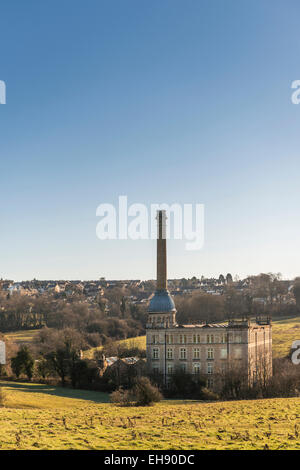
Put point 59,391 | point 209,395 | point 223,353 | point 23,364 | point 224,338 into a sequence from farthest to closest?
point 23,364, point 224,338, point 223,353, point 59,391, point 209,395

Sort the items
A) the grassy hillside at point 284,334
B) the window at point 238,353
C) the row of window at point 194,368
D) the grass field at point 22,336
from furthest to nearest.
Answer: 1. the grass field at point 22,336
2. the grassy hillside at point 284,334
3. the row of window at point 194,368
4. the window at point 238,353

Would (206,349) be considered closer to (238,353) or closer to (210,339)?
(210,339)

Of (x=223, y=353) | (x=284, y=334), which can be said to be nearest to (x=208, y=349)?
(x=223, y=353)

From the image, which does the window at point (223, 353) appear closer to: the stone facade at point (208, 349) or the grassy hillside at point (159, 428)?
the stone facade at point (208, 349)

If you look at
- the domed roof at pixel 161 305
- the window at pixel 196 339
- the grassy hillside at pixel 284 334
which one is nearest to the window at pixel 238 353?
the window at pixel 196 339

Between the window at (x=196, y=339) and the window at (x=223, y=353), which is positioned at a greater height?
the window at (x=196, y=339)

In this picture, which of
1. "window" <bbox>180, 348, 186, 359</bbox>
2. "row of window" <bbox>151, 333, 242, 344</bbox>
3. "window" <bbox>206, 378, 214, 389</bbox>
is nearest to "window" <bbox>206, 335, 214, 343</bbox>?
"row of window" <bbox>151, 333, 242, 344</bbox>
